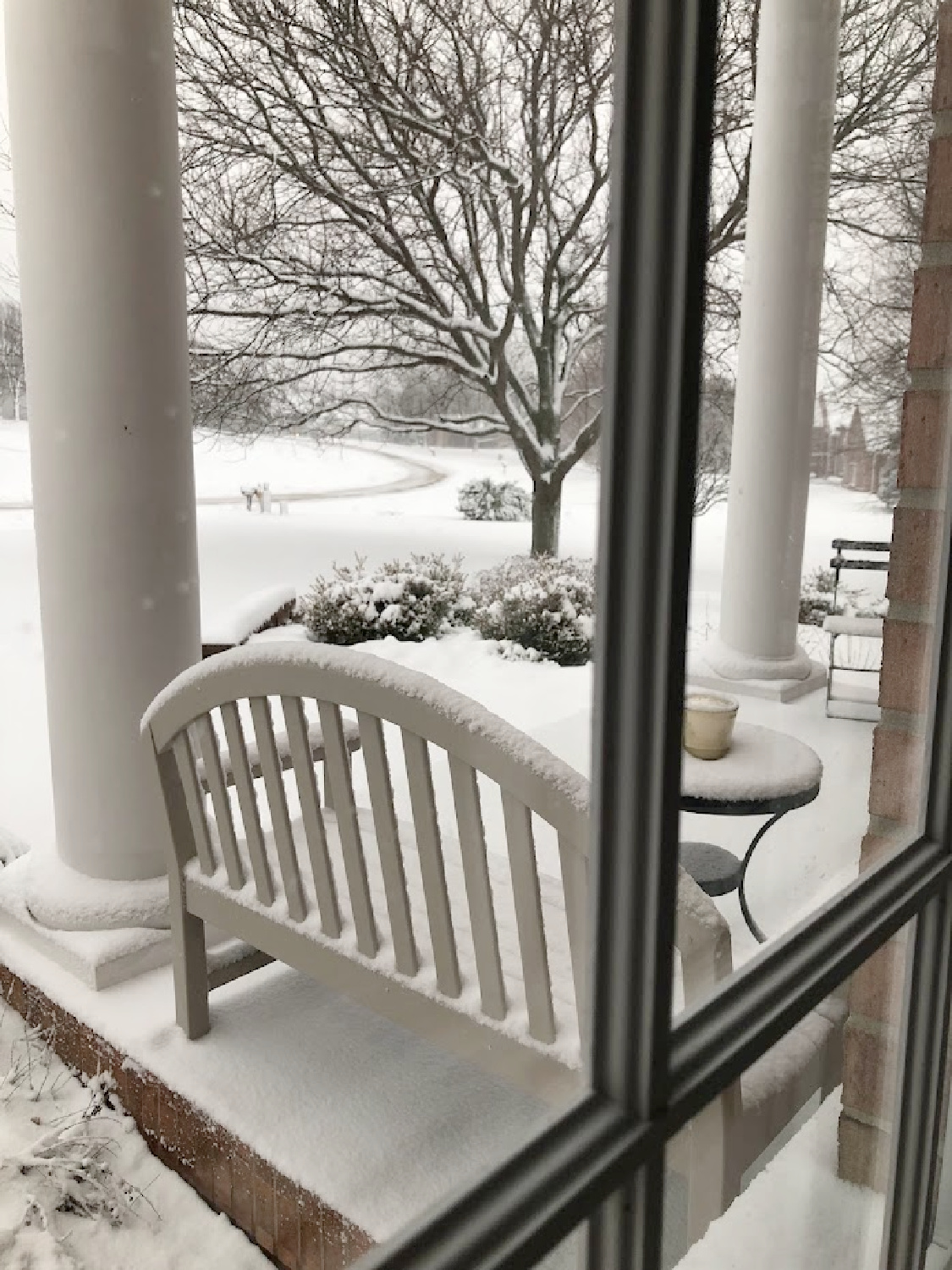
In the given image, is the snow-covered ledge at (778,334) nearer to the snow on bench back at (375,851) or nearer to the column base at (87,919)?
the snow on bench back at (375,851)

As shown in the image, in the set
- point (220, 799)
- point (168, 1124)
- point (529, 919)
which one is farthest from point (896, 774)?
point (168, 1124)

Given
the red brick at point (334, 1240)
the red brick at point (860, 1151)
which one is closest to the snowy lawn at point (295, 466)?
the red brick at point (334, 1240)

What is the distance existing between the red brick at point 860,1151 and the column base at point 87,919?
0.97 metres

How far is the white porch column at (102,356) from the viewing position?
1.25 m

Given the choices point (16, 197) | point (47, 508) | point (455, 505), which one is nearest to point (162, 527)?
point (47, 508)

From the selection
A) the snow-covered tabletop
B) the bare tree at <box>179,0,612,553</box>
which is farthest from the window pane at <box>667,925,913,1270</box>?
the bare tree at <box>179,0,612,553</box>

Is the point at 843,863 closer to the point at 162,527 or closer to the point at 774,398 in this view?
the point at 774,398

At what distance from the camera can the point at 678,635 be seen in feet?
1.85

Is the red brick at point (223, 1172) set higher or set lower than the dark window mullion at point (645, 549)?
lower

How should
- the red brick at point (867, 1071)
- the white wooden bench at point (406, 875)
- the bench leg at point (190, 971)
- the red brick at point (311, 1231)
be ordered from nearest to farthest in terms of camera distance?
1. the white wooden bench at point (406, 875)
2. the red brick at point (311, 1231)
3. the red brick at point (867, 1071)
4. the bench leg at point (190, 971)

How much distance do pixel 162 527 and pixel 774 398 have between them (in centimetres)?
90

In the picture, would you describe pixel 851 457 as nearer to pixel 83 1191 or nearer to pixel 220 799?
pixel 220 799

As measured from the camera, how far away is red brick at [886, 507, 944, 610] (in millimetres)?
1112

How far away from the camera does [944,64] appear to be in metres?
1.09
